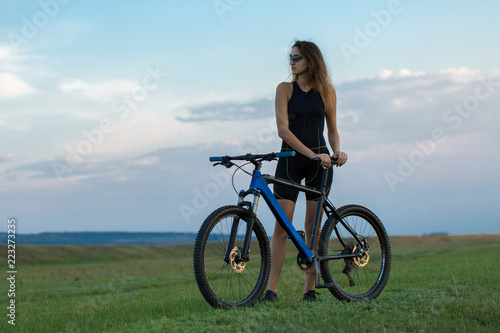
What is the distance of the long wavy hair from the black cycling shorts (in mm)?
785

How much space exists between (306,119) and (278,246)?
146 centimetres

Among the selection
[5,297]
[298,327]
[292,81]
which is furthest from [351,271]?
[5,297]

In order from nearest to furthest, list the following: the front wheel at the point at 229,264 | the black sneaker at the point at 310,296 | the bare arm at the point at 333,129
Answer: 1. the front wheel at the point at 229,264
2. the black sneaker at the point at 310,296
3. the bare arm at the point at 333,129

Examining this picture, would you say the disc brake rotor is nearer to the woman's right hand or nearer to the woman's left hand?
the woman's right hand

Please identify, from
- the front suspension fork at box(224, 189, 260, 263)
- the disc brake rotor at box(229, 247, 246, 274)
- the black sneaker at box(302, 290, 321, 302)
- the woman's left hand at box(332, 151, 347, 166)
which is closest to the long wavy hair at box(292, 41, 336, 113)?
the woman's left hand at box(332, 151, 347, 166)

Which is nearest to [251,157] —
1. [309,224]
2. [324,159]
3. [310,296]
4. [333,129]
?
[324,159]

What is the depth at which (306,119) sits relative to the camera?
5637 mm

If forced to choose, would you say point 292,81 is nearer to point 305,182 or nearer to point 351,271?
point 305,182

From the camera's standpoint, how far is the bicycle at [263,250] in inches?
185

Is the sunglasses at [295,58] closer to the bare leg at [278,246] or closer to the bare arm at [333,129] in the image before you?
the bare arm at [333,129]

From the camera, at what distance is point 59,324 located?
5.27 m

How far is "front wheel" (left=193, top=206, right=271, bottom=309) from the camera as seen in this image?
460 cm

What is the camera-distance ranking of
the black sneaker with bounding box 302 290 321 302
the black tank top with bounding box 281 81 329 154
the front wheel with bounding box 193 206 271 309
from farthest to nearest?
the black sneaker with bounding box 302 290 321 302 → the black tank top with bounding box 281 81 329 154 → the front wheel with bounding box 193 206 271 309

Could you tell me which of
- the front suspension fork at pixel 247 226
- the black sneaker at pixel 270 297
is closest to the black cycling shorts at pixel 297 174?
the front suspension fork at pixel 247 226
